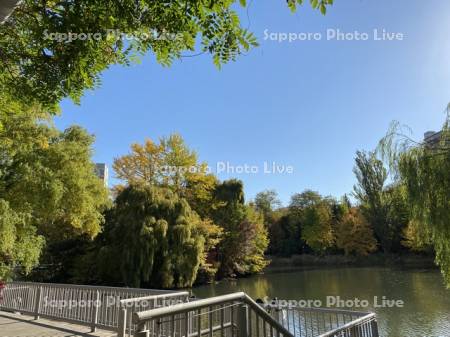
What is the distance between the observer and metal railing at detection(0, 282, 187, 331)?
6.21 metres

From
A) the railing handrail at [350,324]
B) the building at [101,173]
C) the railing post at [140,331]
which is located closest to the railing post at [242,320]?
the railing post at [140,331]

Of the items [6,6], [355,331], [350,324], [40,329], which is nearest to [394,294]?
[355,331]

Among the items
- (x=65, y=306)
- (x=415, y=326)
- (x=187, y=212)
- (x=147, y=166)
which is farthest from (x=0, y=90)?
(x=147, y=166)

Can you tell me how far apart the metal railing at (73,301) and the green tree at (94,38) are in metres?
3.84

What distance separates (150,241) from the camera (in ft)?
54.5

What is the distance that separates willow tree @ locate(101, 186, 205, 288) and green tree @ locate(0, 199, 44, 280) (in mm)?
6035

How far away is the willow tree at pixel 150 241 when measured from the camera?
1644 cm

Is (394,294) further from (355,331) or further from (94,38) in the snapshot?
(94,38)

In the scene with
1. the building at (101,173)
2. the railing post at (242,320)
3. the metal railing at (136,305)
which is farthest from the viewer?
the building at (101,173)

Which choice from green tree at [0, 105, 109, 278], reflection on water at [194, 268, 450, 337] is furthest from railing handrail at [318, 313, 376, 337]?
green tree at [0, 105, 109, 278]

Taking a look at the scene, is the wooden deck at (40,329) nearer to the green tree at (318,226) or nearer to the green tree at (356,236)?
the green tree at (356,236)

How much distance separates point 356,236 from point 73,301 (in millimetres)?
34418

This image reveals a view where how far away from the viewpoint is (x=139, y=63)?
3334mm

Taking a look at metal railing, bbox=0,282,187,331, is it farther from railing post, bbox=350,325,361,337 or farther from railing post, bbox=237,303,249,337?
railing post, bbox=237,303,249,337
